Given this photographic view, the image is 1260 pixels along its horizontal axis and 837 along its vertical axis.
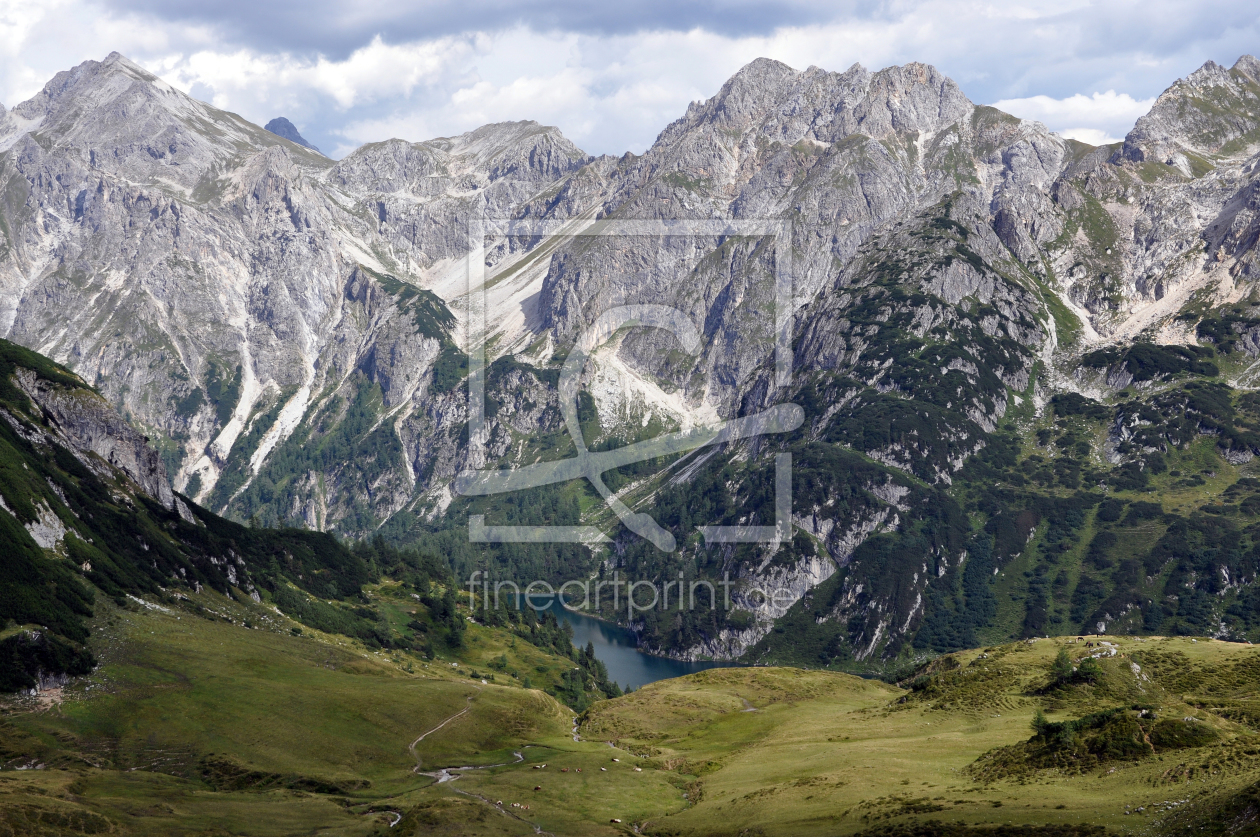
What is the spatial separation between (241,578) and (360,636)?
26394 millimetres

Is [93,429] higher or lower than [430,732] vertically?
→ higher

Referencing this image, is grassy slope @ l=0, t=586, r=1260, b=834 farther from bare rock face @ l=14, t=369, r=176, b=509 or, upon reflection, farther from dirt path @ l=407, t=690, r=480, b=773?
bare rock face @ l=14, t=369, r=176, b=509

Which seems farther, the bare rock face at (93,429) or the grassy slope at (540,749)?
the bare rock face at (93,429)

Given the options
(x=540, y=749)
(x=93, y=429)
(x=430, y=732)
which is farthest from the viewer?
(x=93, y=429)

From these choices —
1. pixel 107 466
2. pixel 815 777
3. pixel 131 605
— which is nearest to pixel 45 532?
pixel 131 605

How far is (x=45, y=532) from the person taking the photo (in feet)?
450

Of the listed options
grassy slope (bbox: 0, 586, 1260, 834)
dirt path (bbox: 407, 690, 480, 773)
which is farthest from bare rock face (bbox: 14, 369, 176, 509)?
dirt path (bbox: 407, 690, 480, 773)

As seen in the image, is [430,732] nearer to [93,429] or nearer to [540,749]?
[540,749]

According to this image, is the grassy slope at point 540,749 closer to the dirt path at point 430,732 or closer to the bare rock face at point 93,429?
the dirt path at point 430,732

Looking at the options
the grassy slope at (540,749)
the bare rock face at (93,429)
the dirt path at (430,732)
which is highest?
the bare rock face at (93,429)

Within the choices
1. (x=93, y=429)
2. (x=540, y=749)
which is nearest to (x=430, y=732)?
(x=540, y=749)

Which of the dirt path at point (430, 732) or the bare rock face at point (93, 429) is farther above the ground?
the bare rock face at point (93, 429)

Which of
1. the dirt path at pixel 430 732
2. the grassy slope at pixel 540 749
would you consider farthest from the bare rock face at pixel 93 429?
the dirt path at pixel 430 732

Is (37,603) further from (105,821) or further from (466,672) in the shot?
(466,672)
